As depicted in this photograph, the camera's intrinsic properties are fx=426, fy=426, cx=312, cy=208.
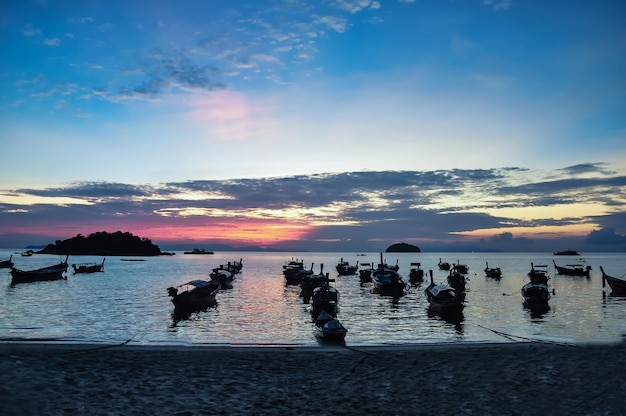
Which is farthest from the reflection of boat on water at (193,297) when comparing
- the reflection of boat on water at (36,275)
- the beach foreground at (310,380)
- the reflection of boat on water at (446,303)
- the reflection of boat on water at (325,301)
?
the reflection of boat on water at (36,275)

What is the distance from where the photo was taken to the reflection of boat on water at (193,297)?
48344 millimetres

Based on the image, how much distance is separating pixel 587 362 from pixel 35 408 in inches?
925

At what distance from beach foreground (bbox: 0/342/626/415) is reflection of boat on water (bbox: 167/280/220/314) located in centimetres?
2436

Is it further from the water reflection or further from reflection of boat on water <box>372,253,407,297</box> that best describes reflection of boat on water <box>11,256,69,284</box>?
reflection of boat on water <box>372,253,407,297</box>

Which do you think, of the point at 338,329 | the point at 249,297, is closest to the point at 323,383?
the point at 338,329

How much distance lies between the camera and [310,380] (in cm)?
1780

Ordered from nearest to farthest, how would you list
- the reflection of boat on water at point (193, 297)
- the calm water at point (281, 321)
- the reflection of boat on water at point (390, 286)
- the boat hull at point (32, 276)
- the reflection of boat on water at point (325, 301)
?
the calm water at point (281, 321) < the reflection of boat on water at point (325, 301) < the reflection of boat on water at point (193, 297) < the reflection of boat on water at point (390, 286) < the boat hull at point (32, 276)

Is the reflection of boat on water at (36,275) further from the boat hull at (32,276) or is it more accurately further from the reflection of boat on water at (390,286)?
the reflection of boat on water at (390,286)

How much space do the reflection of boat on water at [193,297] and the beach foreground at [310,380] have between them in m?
24.4

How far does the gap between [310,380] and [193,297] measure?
3549 cm

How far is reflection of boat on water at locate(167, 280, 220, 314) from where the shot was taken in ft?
159

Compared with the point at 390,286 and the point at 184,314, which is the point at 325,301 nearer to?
the point at 184,314

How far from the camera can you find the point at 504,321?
1732 inches

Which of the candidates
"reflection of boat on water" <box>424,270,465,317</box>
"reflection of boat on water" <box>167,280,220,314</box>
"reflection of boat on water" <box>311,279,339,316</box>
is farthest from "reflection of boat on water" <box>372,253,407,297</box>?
"reflection of boat on water" <box>167,280,220,314</box>
